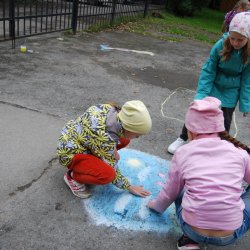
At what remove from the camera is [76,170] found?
2459mm

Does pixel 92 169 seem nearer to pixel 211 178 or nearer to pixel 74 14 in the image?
pixel 211 178

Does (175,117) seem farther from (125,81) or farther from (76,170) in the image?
(76,170)

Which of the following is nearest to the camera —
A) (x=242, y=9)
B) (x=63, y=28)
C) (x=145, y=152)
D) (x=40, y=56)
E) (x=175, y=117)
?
(x=145, y=152)

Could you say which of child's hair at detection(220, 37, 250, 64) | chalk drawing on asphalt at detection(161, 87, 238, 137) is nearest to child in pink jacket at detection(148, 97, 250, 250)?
child's hair at detection(220, 37, 250, 64)

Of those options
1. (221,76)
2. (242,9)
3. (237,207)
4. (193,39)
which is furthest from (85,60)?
(193,39)

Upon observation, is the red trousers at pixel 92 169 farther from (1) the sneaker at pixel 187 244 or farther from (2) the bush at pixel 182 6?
(2) the bush at pixel 182 6

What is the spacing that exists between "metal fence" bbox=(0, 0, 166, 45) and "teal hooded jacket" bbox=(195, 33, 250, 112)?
398cm

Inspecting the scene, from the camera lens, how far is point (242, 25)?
260cm

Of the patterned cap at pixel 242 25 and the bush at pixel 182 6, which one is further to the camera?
the bush at pixel 182 6

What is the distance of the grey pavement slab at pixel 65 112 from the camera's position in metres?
2.23

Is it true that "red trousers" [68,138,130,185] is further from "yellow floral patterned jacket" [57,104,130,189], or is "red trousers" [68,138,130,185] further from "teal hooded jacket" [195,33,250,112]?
"teal hooded jacket" [195,33,250,112]

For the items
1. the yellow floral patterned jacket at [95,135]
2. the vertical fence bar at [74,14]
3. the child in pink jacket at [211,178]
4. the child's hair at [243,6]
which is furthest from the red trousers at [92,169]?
the vertical fence bar at [74,14]

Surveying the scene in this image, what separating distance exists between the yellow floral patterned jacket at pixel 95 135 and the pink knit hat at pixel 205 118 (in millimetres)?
524

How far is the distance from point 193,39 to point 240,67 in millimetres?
7518
